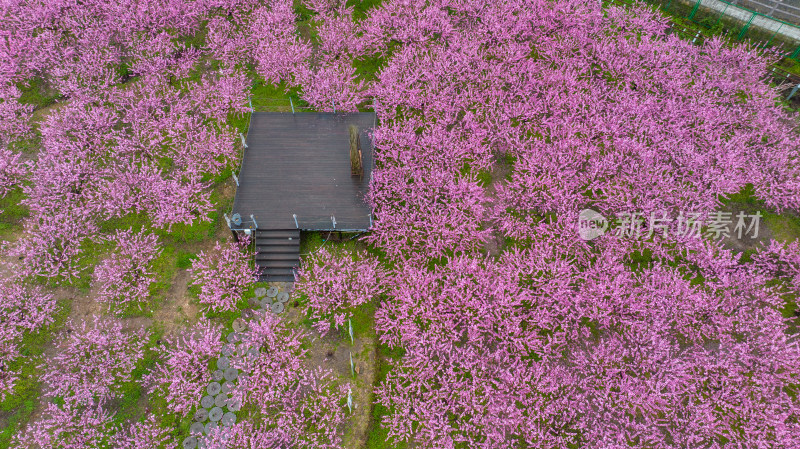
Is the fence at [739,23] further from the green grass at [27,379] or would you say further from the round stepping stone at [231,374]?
the green grass at [27,379]

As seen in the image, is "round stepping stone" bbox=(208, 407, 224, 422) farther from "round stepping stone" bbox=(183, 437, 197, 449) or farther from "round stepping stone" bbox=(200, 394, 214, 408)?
"round stepping stone" bbox=(183, 437, 197, 449)

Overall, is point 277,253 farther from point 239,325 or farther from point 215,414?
point 215,414

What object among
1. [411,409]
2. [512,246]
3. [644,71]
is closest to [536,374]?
[411,409]

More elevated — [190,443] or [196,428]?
[196,428]

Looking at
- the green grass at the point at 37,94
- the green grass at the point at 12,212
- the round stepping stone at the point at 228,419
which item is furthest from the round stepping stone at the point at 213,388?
the green grass at the point at 37,94

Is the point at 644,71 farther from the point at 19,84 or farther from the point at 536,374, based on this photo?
the point at 19,84

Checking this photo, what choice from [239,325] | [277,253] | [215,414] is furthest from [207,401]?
[277,253]

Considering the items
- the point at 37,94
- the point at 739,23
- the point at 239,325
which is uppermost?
the point at 739,23
